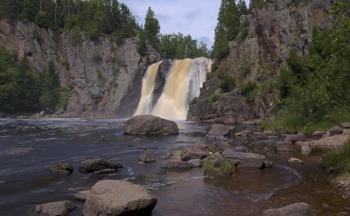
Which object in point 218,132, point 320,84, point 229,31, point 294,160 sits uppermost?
point 229,31

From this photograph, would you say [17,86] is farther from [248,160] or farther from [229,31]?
[248,160]

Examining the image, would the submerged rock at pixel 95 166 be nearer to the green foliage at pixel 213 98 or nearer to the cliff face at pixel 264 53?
the cliff face at pixel 264 53

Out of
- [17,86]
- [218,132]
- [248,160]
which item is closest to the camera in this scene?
[248,160]

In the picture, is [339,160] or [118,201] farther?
[339,160]

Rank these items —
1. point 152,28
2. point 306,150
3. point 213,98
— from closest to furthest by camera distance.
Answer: point 306,150 < point 213,98 < point 152,28

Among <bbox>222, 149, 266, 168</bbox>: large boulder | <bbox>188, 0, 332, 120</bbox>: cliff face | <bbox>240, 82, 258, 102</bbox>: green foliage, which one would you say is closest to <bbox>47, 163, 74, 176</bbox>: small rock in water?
<bbox>222, 149, 266, 168</bbox>: large boulder

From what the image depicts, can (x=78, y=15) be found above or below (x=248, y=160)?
above

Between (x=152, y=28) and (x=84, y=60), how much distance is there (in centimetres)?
2147

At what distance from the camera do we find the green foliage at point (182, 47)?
490 feet

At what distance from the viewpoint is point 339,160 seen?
2072 centimetres

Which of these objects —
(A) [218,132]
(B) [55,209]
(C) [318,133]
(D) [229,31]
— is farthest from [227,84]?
(B) [55,209]

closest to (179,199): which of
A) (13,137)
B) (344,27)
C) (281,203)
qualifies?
(281,203)

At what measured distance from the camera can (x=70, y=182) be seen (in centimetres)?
2039

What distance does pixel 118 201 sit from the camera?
13.8 metres
